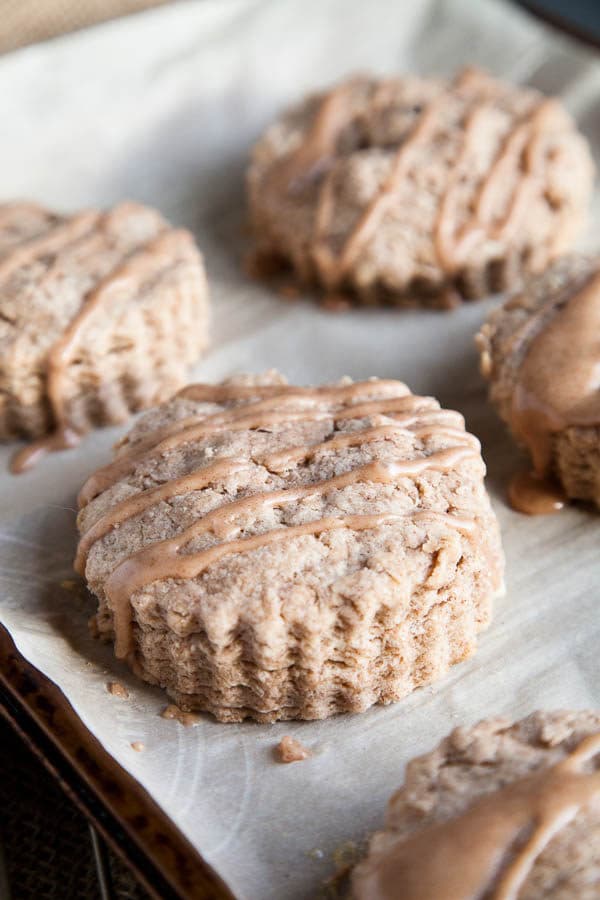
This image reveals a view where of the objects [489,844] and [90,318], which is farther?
[90,318]

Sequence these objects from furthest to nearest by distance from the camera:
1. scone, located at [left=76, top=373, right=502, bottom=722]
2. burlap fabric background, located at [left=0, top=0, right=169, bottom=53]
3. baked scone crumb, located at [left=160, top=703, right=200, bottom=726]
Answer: burlap fabric background, located at [left=0, top=0, right=169, bottom=53] → baked scone crumb, located at [left=160, top=703, right=200, bottom=726] → scone, located at [left=76, top=373, right=502, bottom=722]

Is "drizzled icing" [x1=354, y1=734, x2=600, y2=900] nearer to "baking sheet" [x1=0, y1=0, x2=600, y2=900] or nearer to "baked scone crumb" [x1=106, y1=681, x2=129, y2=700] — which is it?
"baking sheet" [x1=0, y1=0, x2=600, y2=900]

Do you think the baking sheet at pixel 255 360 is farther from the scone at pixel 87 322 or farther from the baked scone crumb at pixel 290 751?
the scone at pixel 87 322

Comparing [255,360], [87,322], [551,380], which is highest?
[551,380]

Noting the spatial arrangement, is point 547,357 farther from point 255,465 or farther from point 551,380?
point 255,465

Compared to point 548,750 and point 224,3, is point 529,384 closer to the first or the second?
point 548,750

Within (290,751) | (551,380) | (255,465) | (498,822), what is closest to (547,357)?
(551,380)

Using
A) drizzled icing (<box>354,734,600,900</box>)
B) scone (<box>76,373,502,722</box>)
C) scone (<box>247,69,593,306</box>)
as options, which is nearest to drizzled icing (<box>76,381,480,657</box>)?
scone (<box>76,373,502,722</box>)
